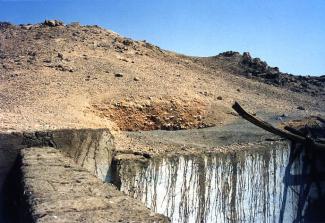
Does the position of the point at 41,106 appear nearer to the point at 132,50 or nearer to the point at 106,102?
the point at 106,102

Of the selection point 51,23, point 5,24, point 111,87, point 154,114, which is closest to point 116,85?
point 111,87

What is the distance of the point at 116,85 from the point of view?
9414 millimetres

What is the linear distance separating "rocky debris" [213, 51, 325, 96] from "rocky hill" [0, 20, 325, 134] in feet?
0.19

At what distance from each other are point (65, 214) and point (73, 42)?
10158mm

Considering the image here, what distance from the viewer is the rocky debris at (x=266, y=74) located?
1582 cm

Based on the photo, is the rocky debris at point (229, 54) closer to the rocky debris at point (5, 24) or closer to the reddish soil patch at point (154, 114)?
the reddish soil patch at point (154, 114)

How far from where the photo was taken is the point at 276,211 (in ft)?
22.5

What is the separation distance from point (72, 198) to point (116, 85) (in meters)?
7.08

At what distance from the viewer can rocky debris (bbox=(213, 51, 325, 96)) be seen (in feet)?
51.9

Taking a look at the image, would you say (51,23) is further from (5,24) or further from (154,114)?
(154,114)

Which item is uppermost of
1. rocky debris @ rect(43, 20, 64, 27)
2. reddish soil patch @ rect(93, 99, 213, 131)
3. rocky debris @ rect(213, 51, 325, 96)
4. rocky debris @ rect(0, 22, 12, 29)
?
rocky debris @ rect(43, 20, 64, 27)

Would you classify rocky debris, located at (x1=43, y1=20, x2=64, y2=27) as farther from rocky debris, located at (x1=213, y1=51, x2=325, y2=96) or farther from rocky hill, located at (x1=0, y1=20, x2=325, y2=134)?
rocky debris, located at (x1=213, y1=51, x2=325, y2=96)

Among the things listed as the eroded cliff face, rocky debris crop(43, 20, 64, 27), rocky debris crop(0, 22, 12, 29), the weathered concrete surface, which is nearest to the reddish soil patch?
the eroded cliff face

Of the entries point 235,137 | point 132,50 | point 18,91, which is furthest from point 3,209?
point 132,50
